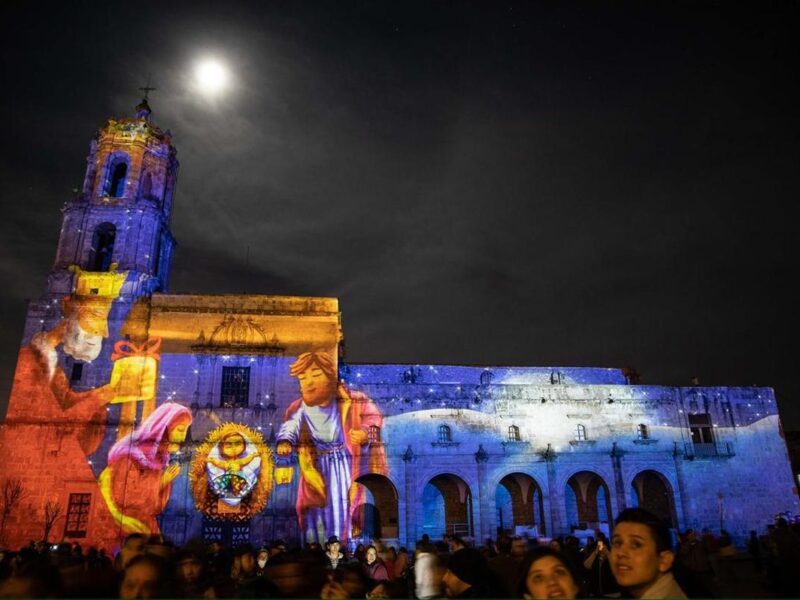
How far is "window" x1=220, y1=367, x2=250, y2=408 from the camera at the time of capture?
90.8 feet

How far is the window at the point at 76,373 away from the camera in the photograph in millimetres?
27109

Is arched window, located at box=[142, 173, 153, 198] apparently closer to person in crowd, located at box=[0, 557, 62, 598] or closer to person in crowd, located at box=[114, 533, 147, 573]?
person in crowd, located at box=[114, 533, 147, 573]

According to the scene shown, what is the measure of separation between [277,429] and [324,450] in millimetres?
2535

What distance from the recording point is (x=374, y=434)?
100ft

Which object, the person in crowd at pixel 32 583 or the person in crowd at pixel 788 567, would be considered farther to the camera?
the person in crowd at pixel 788 567

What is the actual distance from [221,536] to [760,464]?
31.4 metres

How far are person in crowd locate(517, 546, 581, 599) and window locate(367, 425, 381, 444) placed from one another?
27.2 meters

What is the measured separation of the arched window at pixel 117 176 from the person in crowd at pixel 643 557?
110 ft

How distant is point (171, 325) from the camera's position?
2850 cm

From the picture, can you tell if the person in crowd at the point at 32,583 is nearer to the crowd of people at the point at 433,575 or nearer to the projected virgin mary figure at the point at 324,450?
the crowd of people at the point at 433,575

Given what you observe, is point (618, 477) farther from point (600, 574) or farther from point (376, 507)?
point (600, 574)

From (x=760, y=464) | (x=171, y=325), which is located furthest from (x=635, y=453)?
(x=171, y=325)

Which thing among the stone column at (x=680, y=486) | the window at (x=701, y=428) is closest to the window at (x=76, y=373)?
the stone column at (x=680, y=486)

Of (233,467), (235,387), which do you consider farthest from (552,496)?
(235,387)
